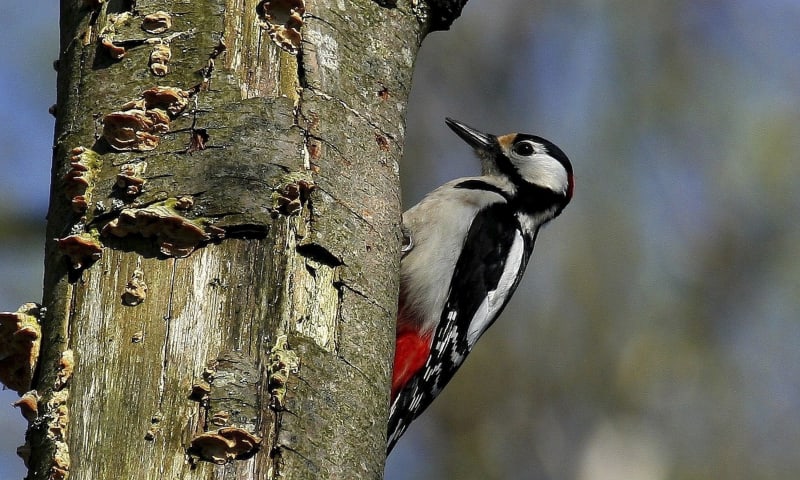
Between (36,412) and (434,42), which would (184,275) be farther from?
(434,42)

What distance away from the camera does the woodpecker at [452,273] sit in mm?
4125

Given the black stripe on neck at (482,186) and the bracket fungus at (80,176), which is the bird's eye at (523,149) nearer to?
the black stripe on neck at (482,186)

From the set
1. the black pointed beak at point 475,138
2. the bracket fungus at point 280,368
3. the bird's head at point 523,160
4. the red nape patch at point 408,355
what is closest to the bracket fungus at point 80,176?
the bracket fungus at point 280,368

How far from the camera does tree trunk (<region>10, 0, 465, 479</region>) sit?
182 centimetres

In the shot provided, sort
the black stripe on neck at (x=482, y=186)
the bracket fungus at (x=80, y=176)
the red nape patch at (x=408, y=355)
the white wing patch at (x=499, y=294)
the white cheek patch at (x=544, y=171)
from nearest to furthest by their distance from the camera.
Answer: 1. the bracket fungus at (x=80, y=176)
2. the red nape patch at (x=408, y=355)
3. the white wing patch at (x=499, y=294)
4. the black stripe on neck at (x=482, y=186)
5. the white cheek patch at (x=544, y=171)

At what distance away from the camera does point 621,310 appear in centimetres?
871

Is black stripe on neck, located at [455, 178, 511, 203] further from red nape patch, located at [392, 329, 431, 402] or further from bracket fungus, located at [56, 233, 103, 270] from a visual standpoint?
bracket fungus, located at [56, 233, 103, 270]

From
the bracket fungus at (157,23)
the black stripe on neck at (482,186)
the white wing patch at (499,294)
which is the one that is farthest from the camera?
the black stripe on neck at (482,186)

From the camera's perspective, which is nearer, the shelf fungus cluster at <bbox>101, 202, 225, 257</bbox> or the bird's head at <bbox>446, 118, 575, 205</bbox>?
the shelf fungus cluster at <bbox>101, 202, 225, 257</bbox>

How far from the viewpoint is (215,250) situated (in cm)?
198

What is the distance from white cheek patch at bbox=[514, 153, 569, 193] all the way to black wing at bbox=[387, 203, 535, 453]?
37cm

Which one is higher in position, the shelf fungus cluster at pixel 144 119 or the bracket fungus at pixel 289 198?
the shelf fungus cluster at pixel 144 119

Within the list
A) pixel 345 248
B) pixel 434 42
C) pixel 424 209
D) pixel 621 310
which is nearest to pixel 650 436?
pixel 621 310

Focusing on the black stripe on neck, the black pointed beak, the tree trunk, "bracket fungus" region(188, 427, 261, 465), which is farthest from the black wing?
"bracket fungus" region(188, 427, 261, 465)
